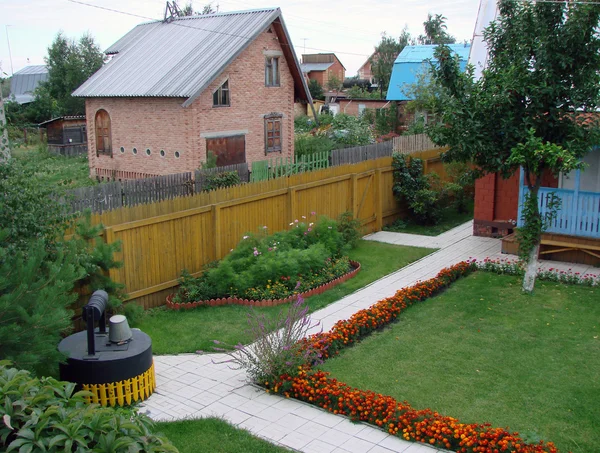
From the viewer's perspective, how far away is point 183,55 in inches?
1021

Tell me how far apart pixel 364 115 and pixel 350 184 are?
88.5 ft

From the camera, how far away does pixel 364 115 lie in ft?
139

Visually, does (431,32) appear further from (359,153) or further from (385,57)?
(359,153)

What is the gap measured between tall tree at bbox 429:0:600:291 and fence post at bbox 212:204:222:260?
456 centimetres

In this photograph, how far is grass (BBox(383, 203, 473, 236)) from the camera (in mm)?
17828

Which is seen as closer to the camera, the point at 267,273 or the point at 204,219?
the point at 267,273

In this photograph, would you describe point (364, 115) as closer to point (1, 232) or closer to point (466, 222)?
point (466, 222)

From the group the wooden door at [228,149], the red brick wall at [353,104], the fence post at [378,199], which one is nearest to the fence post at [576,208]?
the fence post at [378,199]

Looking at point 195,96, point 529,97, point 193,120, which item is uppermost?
point 195,96

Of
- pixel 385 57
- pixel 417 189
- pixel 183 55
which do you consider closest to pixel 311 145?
pixel 183 55

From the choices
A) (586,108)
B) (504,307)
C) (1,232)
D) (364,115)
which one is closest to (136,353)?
(1,232)

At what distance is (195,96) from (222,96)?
6.81 ft

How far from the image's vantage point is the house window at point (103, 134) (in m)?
27.6

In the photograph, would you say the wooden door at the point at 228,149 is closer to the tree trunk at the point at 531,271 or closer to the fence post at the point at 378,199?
the fence post at the point at 378,199
